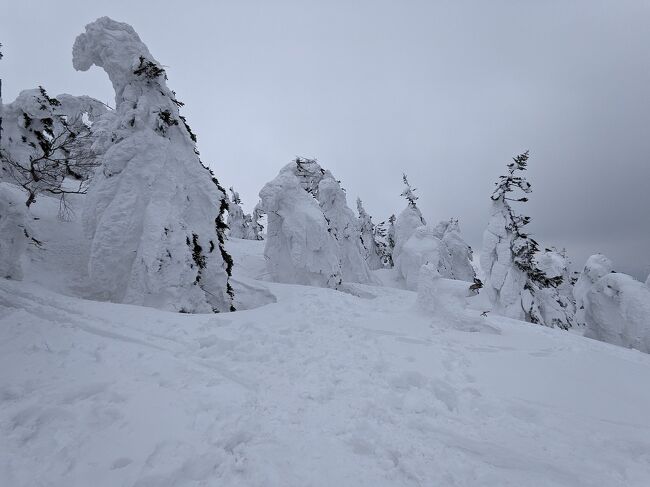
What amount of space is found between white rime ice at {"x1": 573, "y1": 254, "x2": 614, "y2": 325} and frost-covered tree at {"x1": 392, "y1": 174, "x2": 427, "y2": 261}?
15.2 m

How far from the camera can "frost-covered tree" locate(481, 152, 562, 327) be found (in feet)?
69.3

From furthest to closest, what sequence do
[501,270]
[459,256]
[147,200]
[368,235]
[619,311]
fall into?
[368,235] → [459,256] → [501,270] → [619,311] → [147,200]

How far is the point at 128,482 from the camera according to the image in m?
3.50

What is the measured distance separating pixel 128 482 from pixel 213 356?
343 cm

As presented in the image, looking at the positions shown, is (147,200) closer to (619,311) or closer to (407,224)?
(619,311)

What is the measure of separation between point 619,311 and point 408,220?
19.7 m

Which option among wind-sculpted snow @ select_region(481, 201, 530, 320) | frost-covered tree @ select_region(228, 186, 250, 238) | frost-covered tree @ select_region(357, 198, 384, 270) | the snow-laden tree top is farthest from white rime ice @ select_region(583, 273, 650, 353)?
frost-covered tree @ select_region(228, 186, 250, 238)

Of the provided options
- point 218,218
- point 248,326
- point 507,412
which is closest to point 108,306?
point 248,326

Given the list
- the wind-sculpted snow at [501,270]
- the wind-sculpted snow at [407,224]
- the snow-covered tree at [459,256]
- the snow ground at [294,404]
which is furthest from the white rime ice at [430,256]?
the snow ground at [294,404]

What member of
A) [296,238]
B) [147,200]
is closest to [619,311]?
[296,238]

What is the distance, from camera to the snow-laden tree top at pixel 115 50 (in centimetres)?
1251

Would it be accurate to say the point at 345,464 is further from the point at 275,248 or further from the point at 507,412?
the point at 275,248

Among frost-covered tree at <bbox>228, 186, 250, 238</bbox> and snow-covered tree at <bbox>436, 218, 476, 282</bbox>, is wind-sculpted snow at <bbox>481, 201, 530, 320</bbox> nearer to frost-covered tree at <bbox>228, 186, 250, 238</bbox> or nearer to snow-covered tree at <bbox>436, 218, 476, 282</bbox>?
snow-covered tree at <bbox>436, 218, 476, 282</bbox>

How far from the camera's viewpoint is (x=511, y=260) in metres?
21.9
